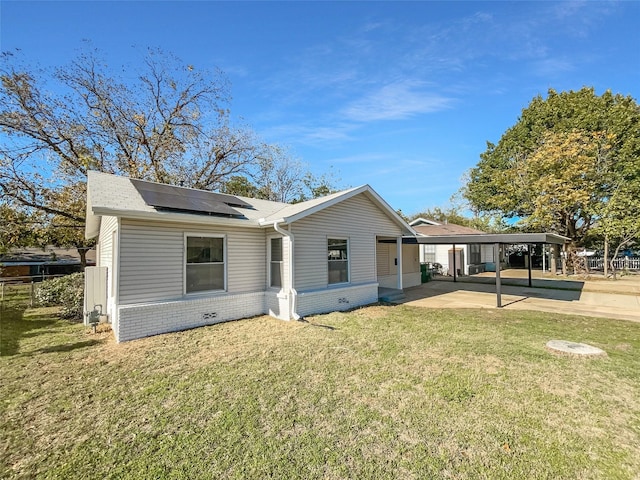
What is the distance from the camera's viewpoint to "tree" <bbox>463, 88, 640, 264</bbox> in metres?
18.1

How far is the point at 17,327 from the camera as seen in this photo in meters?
7.70

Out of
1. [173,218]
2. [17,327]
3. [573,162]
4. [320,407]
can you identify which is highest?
[573,162]

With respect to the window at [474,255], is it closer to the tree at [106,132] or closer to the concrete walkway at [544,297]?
the concrete walkway at [544,297]

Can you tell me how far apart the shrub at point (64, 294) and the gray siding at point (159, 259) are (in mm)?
4421

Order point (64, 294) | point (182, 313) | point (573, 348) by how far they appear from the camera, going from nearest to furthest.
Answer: point (573, 348) < point (182, 313) < point (64, 294)

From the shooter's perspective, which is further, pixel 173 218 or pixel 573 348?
pixel 173 218

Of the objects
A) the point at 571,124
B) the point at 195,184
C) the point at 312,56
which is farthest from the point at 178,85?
the point at 571,124

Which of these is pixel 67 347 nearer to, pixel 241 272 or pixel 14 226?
pixel 241 272

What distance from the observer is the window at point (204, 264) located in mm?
7273

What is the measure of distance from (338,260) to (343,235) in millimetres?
838

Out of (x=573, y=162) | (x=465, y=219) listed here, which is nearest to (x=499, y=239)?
(x=573, y=162)

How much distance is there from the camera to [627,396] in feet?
12.6

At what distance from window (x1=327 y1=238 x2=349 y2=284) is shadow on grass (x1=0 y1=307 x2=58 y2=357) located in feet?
24.5

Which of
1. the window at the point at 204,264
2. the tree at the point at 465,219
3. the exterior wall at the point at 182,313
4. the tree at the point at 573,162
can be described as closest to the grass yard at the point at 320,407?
the exterior wall at the point at 182,313
